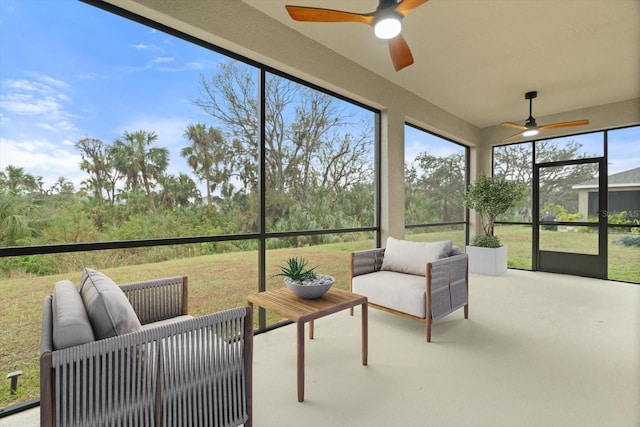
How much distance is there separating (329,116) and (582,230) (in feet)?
15.9

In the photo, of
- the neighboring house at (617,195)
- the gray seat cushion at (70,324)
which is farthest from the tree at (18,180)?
the neighboring house at (617,195)

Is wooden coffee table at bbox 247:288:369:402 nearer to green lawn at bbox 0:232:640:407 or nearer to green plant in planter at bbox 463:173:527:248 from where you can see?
green lawn at bbox 0:232:640:407

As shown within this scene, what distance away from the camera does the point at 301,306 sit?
204 centimetres

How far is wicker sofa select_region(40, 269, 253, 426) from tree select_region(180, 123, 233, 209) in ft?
4.03

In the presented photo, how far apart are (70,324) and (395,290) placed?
7.67ft

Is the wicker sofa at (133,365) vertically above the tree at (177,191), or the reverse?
the tree at (177,191)

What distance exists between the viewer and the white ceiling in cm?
269

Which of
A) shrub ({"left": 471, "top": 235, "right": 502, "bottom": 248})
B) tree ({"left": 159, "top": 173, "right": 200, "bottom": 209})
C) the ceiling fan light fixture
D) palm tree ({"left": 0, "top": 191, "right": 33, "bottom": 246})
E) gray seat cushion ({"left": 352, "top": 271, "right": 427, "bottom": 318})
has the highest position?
the ceiling fan light fixture

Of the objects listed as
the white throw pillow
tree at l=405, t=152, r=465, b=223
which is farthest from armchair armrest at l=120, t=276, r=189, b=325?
tree at l=405, t=152, r=465, b=223

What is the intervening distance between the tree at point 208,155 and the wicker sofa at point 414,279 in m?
1.52

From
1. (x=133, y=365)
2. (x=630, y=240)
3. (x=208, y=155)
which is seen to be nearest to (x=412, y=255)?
(x=208, y=155)

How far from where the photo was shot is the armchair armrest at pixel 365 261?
3141 mm

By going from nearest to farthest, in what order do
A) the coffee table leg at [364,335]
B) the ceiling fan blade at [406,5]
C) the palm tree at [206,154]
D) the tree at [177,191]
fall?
1. the ceiling fan blade at [406,5]
2. the coffee table leg at [364,335]
3. the tree at [177,191]
4. the palm tree at [206,154]

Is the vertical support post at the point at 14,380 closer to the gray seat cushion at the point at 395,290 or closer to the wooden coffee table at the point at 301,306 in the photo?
the wooden coffee table at the point at 301,306
